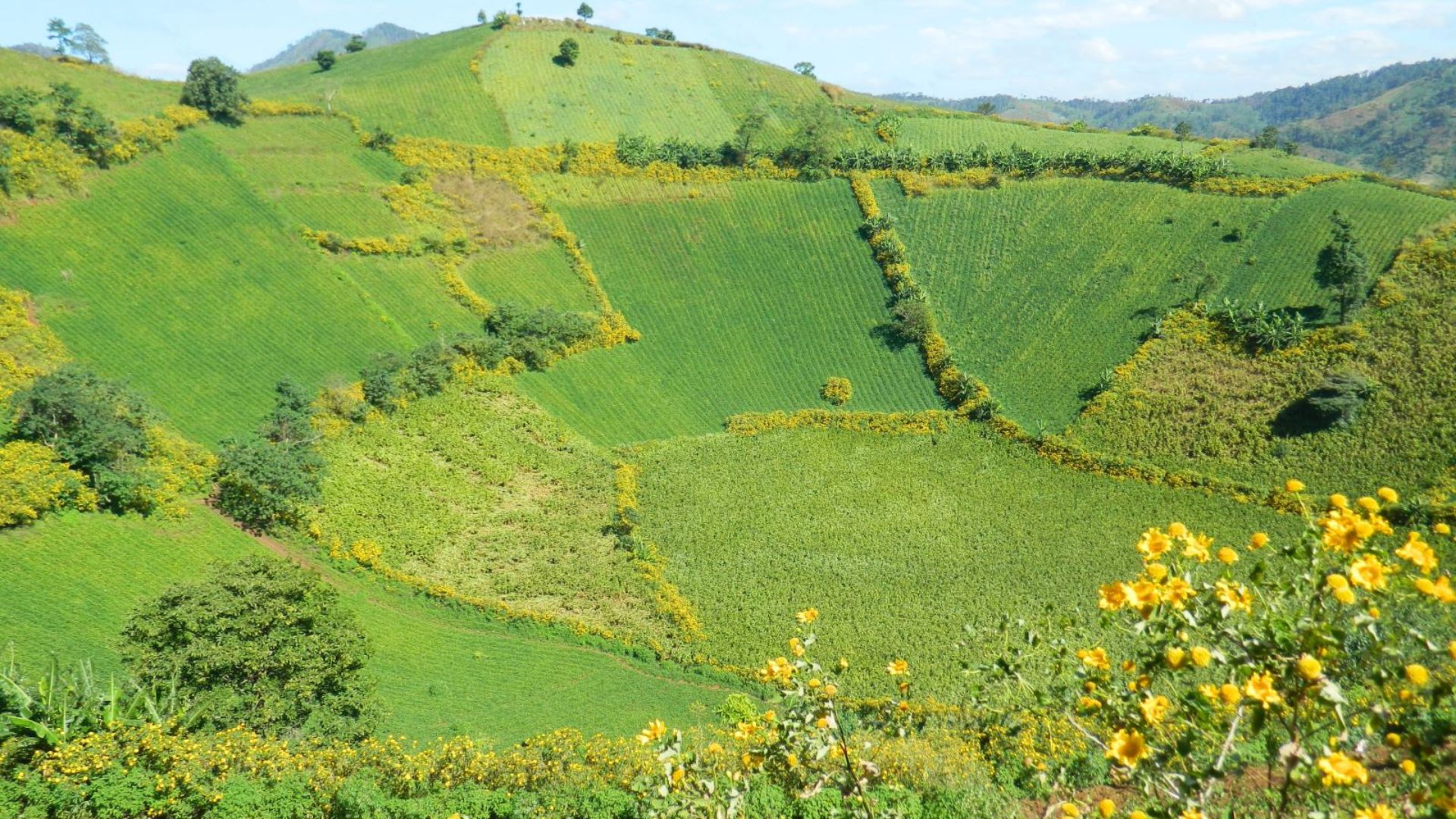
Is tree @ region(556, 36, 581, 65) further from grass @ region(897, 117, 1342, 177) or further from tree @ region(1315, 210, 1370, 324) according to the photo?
tree @ region(1315, 210, 1370, 324)

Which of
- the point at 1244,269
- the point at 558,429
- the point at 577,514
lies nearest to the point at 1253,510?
the point at 1244,269

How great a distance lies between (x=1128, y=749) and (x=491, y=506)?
31068mm

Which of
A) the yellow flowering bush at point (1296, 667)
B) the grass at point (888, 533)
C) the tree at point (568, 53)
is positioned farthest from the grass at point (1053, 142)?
the yellow flowering bush at point (1296, 667)

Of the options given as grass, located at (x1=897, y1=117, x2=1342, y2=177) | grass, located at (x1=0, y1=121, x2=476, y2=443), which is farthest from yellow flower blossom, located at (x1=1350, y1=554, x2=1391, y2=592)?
grass, located at (x1=897, y1=117, x2=1342, y2=177)

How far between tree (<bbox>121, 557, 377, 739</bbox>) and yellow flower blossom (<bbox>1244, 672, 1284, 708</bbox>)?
69.7ft

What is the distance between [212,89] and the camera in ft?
163

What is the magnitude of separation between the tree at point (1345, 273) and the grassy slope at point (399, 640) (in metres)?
35.9

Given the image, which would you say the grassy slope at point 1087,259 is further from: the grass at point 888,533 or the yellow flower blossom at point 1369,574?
the yellow flower blossom at point 1369,574

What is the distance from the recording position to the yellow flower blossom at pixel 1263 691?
4.96 meters

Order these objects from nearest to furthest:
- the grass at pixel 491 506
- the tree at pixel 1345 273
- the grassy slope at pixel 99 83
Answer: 1. the grass at pixel 491 506
2. the tree at pixel 1345 273
3. the grassy slope at pixel 99 83

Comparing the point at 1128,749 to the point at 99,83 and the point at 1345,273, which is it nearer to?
the point at 1345,273

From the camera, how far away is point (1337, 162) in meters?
158

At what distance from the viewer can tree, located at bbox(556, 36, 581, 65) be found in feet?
226

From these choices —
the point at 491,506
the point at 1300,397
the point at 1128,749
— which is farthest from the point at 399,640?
the point at 1300,397
